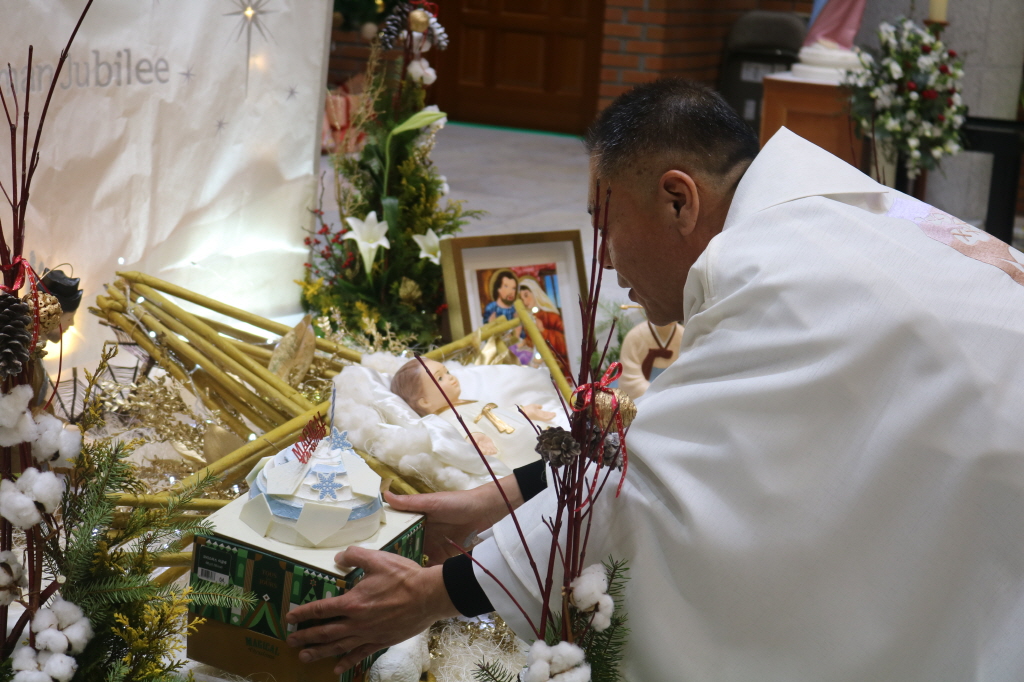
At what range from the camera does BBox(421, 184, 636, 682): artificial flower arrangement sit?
3.79ft

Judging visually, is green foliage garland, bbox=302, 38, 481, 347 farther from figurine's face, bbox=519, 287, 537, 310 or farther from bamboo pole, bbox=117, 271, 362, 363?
bamboo pole, bbox=117, 271, 362, 363

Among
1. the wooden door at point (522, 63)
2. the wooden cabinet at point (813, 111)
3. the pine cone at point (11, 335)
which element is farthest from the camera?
the wooden door at point (522, 63)

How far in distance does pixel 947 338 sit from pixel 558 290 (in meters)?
1.96

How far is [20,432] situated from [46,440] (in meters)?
0.03

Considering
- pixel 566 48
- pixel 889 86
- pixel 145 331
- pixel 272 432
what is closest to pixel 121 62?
pixel 145 331

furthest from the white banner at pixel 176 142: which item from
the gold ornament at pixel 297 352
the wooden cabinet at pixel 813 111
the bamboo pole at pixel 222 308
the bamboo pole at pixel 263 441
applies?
the wooden cabinet at pixel 813 111

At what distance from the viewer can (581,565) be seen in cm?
128

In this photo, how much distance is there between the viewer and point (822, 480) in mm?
1292

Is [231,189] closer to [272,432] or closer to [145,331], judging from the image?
[145,331]

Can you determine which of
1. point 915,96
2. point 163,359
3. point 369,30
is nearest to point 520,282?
point 163,359

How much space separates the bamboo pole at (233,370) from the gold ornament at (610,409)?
1.04 metres

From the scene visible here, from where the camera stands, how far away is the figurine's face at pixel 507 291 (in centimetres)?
311

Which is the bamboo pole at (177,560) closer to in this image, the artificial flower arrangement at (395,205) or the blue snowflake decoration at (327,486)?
the blue snowflake decoration at (327,486)

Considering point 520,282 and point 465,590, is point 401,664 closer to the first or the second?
point 465,590
